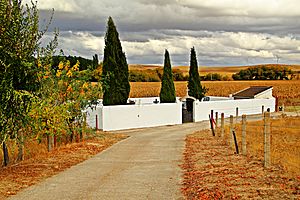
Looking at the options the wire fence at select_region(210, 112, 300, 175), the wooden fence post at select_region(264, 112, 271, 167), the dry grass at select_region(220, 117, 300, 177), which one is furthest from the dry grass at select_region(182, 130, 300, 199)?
the dry grass at select_region(220, 117, 300, 177)

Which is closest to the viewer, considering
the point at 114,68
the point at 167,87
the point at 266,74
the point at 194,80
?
the point at 114,68

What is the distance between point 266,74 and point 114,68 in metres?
79.4

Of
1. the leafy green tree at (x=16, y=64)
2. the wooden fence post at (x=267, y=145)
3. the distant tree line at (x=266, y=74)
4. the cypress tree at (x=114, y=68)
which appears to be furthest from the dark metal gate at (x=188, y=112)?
the distant tree line at (x=266, y=74)

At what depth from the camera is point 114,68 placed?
113 feet

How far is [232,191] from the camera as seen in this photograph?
31.9 feet

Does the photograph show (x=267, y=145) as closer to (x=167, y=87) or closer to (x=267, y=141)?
(x=267, y=141)

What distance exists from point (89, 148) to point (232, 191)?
11440mm

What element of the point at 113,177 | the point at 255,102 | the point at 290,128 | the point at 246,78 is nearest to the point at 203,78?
the point at 246,78

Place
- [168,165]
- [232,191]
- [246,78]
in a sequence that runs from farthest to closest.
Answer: [246,78]
[168,165]
[232,191]

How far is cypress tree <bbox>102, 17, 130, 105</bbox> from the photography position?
34250 mm

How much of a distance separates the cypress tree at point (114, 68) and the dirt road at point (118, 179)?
16.0 meters

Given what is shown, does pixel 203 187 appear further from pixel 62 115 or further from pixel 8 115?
pixel 62 115

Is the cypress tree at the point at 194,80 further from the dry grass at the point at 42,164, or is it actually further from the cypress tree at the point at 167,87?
the dry grass at the point at 42,164

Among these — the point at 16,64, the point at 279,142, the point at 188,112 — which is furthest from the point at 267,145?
the point at 188,112
